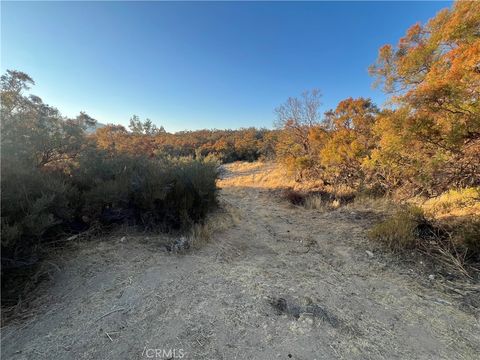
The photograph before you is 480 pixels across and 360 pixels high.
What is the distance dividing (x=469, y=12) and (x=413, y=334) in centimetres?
556

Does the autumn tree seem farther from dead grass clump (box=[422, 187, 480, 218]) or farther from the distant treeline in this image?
the distant treeline

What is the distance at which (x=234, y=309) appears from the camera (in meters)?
2.46

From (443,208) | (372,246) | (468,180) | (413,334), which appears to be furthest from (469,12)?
(413,334)

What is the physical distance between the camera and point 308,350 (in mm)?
1975

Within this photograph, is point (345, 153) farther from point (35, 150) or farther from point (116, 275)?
point (35, 150)

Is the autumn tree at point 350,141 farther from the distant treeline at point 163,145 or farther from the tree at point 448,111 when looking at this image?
the distant treeline at point 163,145

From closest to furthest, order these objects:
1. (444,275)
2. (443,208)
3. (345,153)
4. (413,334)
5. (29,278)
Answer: (413,334) → (29,278) → (444,275) → (443,208) → (345,153)

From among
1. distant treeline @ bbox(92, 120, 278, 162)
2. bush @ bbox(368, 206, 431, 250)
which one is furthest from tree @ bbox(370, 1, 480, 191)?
distant treeline @ bbox(92, 120, 278, 162)

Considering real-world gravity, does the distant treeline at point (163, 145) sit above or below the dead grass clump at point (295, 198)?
above

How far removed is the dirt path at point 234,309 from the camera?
78.5 inches

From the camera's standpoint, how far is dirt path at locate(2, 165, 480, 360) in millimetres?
1993

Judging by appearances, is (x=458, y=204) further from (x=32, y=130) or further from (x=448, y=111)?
(x=32, y=130)

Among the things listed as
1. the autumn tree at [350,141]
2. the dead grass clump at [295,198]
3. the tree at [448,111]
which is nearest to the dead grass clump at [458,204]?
the tree at [448,111]

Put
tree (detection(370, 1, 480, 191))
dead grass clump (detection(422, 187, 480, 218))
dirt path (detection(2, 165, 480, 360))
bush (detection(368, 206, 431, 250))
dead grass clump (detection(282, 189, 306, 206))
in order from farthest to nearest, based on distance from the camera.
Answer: dead grass clump (detection(282, 189, 306, 206)), dead grass clump (detection(422, 187, 480, 218)), bush (detection(368, 206, 431, 250)), tree (detection(370, 1, 480, 191)), dirt path (detection(2, 165, 480, 360))
